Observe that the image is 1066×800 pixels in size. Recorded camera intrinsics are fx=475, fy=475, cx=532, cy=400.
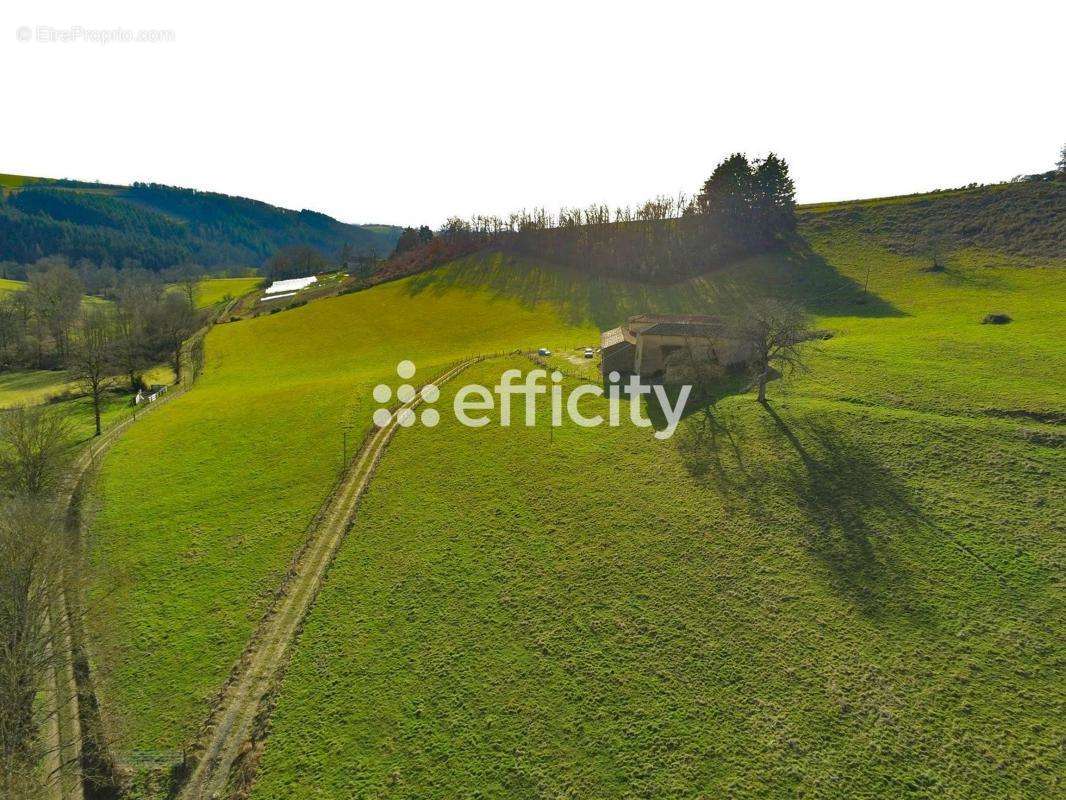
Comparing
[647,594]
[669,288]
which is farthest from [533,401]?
[669,288]

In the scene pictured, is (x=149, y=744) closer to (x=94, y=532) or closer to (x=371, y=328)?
(x=94, y=532)

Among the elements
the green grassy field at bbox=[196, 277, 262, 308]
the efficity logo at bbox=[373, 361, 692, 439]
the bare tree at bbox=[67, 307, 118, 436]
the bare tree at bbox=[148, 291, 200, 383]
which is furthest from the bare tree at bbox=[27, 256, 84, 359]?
the efficity logo at bbox=[373, 361, 692, 439]

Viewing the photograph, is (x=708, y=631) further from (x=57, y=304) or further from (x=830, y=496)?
(x=57, y=304)

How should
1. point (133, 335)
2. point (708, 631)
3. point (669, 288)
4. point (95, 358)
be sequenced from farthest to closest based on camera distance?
point (669, 288)
point (133, 335)
point (95, 358)
point (708, 631)

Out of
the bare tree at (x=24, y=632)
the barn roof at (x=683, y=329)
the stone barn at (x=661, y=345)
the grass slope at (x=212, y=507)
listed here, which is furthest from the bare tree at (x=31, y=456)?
the barn roof at (x=683, y=329)

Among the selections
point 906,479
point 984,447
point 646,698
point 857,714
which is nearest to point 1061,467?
point 984,447
